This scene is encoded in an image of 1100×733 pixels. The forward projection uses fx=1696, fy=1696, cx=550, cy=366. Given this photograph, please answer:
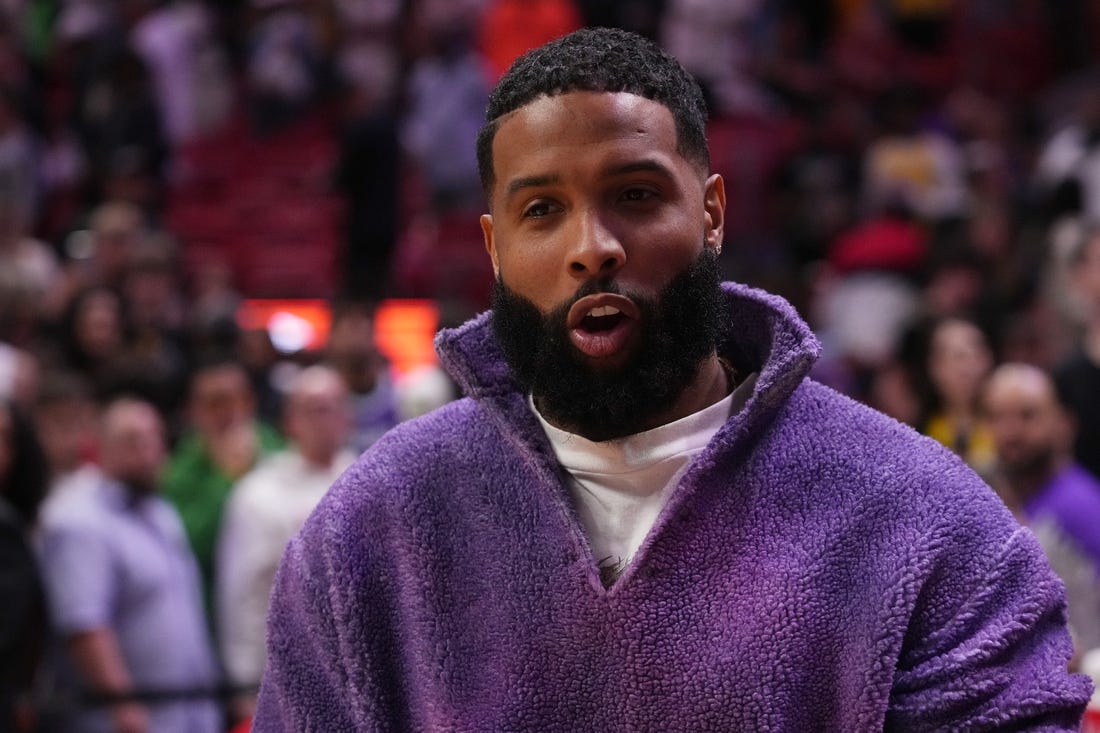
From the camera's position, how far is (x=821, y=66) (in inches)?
411

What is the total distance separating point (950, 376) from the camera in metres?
5.13

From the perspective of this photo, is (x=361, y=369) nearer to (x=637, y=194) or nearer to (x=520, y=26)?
(x=520, y=26)

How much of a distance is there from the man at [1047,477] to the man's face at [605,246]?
1906 millimetres

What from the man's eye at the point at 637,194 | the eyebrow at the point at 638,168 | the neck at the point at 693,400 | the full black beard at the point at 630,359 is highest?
the eyebrow at the point at 638,168

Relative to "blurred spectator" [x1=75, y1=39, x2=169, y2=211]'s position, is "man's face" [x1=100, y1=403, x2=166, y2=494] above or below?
below

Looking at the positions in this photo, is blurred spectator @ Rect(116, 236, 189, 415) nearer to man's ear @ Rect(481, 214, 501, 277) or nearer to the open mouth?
man's ear @ Rect(481, 214, 501, 277)

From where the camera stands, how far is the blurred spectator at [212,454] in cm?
529

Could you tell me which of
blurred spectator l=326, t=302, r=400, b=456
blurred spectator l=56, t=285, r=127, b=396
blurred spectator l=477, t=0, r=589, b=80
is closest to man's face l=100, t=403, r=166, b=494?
blurred spectator l=326, t=302, r=400, b=456

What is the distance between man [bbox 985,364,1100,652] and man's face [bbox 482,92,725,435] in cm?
191

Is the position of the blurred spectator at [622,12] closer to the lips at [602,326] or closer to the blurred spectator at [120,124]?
the blurred spectator at [120,124]

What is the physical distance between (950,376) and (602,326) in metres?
3.67

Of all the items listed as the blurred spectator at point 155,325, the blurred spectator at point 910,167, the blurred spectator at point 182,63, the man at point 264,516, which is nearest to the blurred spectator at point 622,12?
the blurred spectator at point 910,167

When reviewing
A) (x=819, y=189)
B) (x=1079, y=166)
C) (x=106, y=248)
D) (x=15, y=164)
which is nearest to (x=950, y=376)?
(x=1079, y=166)

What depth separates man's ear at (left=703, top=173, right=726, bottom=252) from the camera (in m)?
1.76
